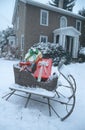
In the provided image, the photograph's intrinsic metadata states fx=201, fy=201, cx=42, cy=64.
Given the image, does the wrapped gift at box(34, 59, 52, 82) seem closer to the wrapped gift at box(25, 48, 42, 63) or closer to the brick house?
the wrapped gift at box(25, 48, 42, 63)

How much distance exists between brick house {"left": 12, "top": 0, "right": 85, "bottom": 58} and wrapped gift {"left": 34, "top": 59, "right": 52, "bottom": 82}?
1358cm

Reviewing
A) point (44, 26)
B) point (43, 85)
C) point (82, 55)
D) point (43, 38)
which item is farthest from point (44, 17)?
point (43, 85)

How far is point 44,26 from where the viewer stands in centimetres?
1972

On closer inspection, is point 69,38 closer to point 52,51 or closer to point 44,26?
point 44,26

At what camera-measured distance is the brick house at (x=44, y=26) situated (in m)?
18.5

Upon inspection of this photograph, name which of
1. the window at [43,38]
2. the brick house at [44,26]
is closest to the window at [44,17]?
the brick house at [44,26]

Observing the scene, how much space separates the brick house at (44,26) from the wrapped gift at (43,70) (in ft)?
44.5

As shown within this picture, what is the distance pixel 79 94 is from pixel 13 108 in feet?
8.48

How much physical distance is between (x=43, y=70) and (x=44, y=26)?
15079 mm

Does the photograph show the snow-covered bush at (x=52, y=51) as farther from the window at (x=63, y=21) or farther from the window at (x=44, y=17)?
the window at (x=63, y=21)

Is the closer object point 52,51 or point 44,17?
point 52,51

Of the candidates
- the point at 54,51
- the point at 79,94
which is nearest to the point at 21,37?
the point at 54,51

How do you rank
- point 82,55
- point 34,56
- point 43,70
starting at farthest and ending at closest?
1. point 82,55
2. point 34,56
3. point 43,70

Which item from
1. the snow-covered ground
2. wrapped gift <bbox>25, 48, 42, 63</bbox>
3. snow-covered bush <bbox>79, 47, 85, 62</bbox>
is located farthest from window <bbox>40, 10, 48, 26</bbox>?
the snow-covered ground
